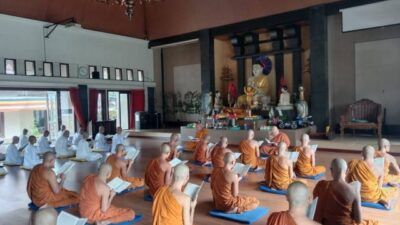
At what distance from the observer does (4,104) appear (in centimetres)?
1211

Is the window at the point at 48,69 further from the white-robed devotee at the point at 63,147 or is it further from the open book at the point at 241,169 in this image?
the open book at the point at 241,169

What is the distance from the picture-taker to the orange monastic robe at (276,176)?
18.5ft

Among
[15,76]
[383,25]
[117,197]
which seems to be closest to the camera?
[117,197]

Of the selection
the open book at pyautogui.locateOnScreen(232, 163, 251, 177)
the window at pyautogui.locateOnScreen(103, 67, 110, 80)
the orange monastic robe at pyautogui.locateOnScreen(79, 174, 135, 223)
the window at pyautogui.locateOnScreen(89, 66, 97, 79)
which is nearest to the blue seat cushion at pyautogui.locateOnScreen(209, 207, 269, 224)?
the open book at pyautogui.locateOnScreen(232, 163, 251, 177)

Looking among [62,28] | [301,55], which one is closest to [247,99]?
[301,55]

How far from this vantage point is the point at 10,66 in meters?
11.9

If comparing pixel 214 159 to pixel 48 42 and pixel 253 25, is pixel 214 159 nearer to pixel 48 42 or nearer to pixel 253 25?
pixel 253 25

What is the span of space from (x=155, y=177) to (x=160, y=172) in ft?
→ 0.43

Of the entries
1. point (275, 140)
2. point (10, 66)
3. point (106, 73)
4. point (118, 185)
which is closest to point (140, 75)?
point (106, 73)

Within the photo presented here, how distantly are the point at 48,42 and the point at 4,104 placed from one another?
9.72 feet

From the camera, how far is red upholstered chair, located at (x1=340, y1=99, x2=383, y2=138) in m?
10.2

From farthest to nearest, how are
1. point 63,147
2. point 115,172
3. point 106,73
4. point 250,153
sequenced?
point 106,73 < point 63,147 < point 250,153 < point 115,172

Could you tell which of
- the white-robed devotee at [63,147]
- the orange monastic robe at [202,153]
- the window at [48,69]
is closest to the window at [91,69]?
the window at [48,69]

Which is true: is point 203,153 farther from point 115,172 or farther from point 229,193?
point 229,193
